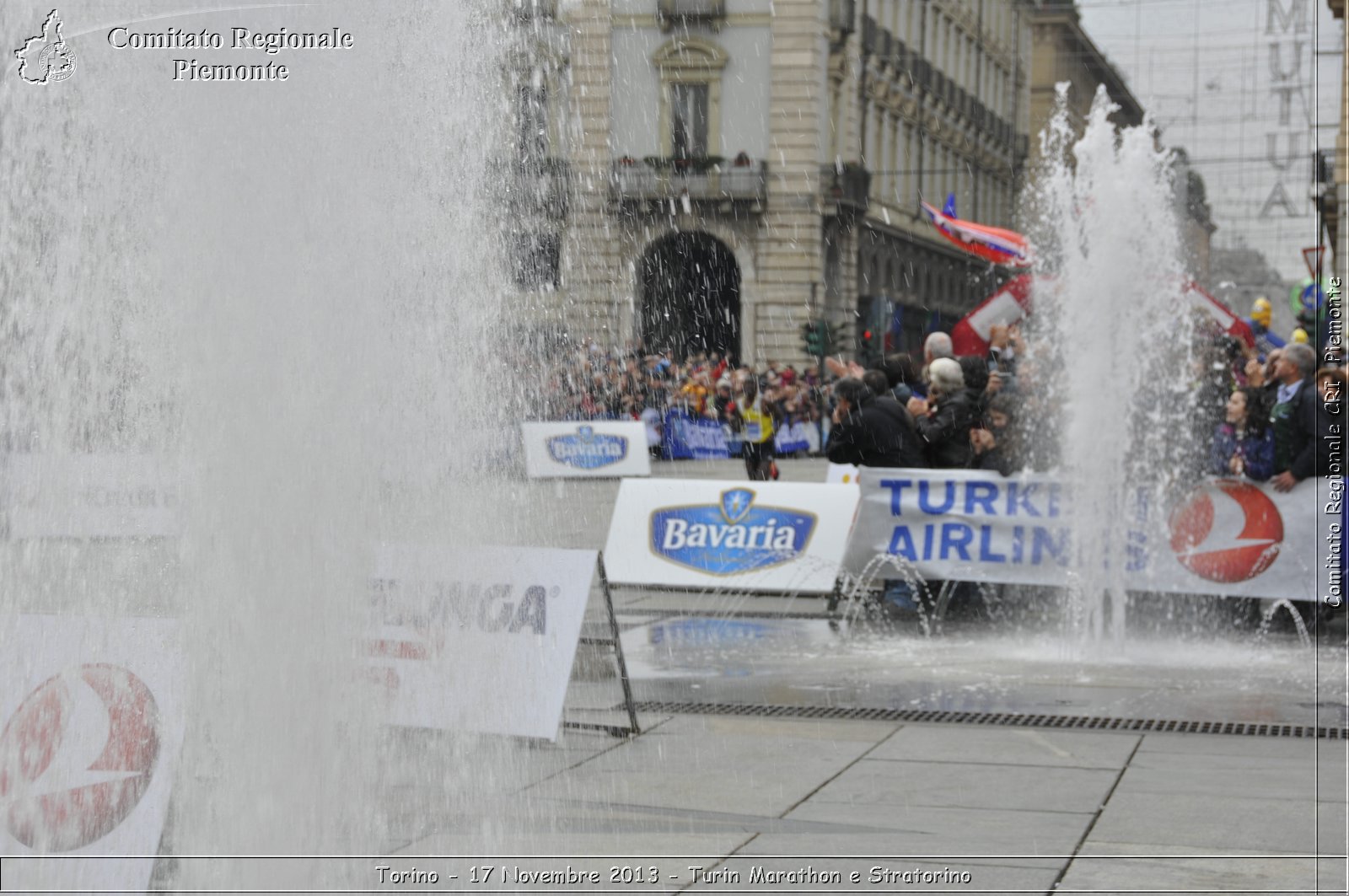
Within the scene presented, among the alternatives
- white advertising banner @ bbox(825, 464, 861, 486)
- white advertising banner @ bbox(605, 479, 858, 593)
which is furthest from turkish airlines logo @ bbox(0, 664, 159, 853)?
white advertising banner @ bbox(825, 464, 861, 486)

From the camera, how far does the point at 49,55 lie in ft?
17.7

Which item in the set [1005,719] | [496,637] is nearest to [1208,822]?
[1005,719]

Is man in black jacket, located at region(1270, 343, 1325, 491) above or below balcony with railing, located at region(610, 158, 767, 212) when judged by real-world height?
below

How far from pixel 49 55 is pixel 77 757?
2.55m

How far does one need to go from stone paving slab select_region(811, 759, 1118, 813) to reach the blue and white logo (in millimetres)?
18908

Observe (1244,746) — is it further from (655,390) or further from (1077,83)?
(1077,83)

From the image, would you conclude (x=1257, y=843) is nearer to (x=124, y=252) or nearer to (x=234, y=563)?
(x=234, y=563)

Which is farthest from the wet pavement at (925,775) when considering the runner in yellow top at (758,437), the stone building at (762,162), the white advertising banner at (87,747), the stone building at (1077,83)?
the stone building at (1077,83)

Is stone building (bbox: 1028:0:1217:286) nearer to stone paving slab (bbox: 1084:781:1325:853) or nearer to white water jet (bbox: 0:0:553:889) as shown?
stone paving slab (bbox: 1084:781:1325:853)

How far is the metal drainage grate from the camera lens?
23.2ft

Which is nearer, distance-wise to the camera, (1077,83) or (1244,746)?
(1244,746)

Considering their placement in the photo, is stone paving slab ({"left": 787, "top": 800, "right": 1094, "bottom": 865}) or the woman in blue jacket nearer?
stone paving slab ({"left": 787, "top": 800, "right": 1094, "bottom": 865})

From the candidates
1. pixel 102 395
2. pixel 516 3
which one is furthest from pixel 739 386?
pixel 516 3

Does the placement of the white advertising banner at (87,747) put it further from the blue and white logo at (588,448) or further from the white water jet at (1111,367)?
the blue and white logo at (588,448)
